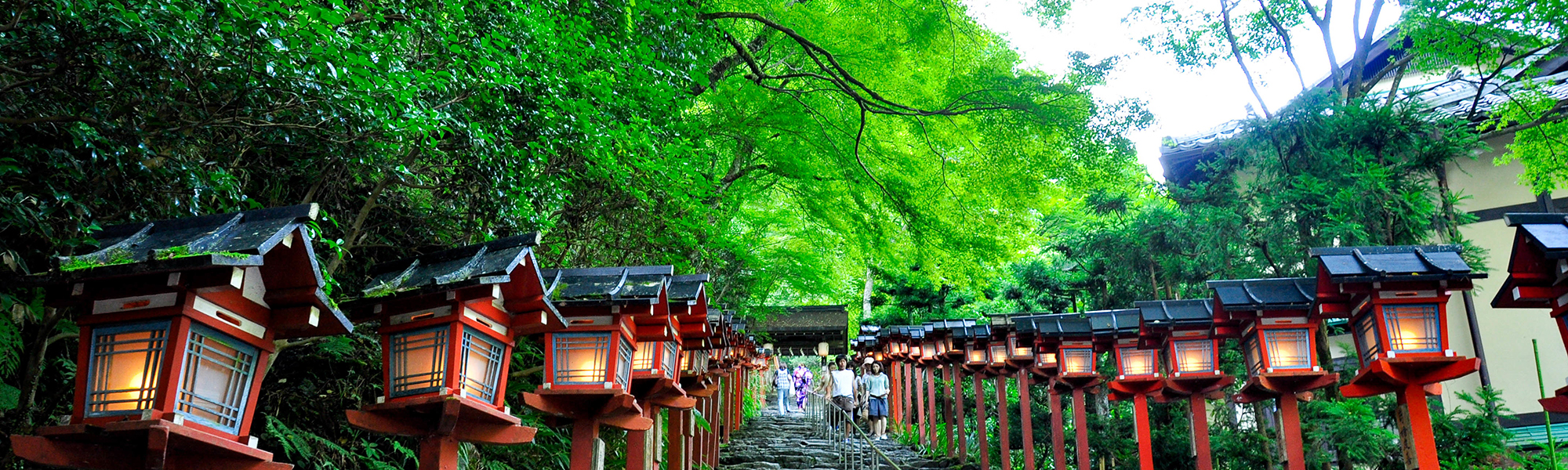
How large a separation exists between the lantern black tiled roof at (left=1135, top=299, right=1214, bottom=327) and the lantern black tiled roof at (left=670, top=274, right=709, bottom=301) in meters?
5.17

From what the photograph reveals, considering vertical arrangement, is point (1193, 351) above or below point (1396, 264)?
below

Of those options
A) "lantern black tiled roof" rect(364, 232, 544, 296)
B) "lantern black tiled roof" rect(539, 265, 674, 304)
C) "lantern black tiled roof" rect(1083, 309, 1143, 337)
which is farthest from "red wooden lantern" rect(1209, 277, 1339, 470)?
"lantern black tiled roof" rect(364, 232, 544, 296)

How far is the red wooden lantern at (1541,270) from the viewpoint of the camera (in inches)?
230

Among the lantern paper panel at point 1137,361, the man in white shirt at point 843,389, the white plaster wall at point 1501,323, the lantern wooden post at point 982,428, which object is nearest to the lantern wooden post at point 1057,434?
the lantern paper panel at point 1137,361

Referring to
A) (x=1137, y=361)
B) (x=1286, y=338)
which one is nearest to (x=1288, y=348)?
(x=1286, y=338)

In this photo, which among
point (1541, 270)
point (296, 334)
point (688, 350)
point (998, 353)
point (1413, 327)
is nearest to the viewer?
point (296, 334)

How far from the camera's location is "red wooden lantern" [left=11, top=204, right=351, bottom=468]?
12.8 feet

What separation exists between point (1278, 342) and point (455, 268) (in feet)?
25.4

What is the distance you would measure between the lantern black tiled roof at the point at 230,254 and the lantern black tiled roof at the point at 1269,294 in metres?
7.99

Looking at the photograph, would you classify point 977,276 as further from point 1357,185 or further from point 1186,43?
point 1357,185

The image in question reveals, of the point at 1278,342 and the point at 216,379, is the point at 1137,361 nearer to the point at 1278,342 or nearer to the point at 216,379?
the point at 1278,342

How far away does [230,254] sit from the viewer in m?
3.97

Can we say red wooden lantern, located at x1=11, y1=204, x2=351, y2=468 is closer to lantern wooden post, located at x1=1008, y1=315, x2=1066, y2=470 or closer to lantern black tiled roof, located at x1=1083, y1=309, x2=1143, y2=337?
lantern black tiled roof, located at x1=1083, y1=309, x2=1143, y2=337

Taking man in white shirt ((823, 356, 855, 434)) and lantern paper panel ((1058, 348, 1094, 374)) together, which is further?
man in white shirt ((823, 356, 855, 434))
